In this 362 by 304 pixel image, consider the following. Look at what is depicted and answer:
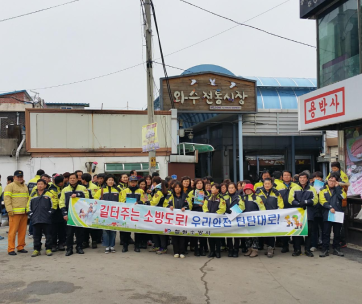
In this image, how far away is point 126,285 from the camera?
620 centimetres

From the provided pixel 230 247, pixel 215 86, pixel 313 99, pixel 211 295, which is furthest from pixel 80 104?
pixel 211 295

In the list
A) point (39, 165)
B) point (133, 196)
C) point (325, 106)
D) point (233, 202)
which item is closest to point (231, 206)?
point (233, 202)

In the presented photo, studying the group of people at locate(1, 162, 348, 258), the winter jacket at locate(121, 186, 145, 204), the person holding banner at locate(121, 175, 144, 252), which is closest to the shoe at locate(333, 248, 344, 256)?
the group of people at locate(1, 162, 348, 258)

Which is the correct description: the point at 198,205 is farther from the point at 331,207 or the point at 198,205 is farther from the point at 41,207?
the point at 41,207

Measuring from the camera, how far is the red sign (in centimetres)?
1061

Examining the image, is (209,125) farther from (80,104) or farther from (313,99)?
(313,99)

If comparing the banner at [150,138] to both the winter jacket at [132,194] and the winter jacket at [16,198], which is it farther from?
the winter jacket at [16,198]

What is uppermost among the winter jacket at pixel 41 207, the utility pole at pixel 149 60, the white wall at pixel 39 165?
the utility pole at pixel 149 60

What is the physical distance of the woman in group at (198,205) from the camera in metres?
8.70

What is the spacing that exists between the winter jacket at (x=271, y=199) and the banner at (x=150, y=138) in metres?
4.63

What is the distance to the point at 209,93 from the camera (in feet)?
73.8

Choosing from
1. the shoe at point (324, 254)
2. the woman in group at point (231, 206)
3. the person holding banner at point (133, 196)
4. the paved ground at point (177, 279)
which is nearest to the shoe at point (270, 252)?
the paved ground at point (177, 279)

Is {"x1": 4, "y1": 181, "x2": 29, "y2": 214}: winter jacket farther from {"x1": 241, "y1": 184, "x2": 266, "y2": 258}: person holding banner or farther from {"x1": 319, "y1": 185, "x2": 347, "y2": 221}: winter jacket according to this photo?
{"x1": 319, "y1": 185, "x2": 347, "y2": 221}: winter jacket

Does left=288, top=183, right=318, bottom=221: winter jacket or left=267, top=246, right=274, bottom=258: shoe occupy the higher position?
left=288, top=183, right=318, bottom=221: winter jacket
